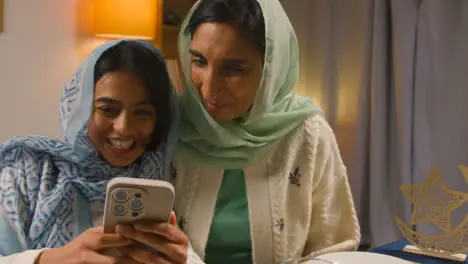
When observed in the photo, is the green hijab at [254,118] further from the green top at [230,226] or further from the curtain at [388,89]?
the curtain at [388,89]

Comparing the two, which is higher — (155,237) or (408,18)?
(408,18)

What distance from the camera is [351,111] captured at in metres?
2.40

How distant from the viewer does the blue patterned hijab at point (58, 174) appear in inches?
30.0

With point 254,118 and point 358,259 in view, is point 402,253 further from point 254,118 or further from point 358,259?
point 254,118

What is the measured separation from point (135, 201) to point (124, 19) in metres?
1.62

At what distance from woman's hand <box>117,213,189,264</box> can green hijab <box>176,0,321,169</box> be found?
0.88 ft

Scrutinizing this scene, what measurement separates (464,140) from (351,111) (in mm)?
546

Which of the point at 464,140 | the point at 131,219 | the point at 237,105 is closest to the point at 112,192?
the point at 131,219

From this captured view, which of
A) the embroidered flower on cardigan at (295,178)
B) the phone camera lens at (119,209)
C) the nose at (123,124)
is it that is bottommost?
the embroidered flower on cardigan at (295,178)

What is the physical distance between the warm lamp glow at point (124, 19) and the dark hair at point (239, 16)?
1241mm

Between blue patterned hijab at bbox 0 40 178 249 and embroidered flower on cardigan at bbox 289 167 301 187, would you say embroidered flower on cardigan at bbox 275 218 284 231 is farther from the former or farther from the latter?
blue patterned hijab at bbox 0 40 178 249

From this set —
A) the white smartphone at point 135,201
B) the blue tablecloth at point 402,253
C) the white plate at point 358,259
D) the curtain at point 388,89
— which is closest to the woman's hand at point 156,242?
the white smartphone at point 135,201

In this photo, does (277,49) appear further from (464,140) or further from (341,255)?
(464,140)

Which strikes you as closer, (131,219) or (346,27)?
(131,219)
